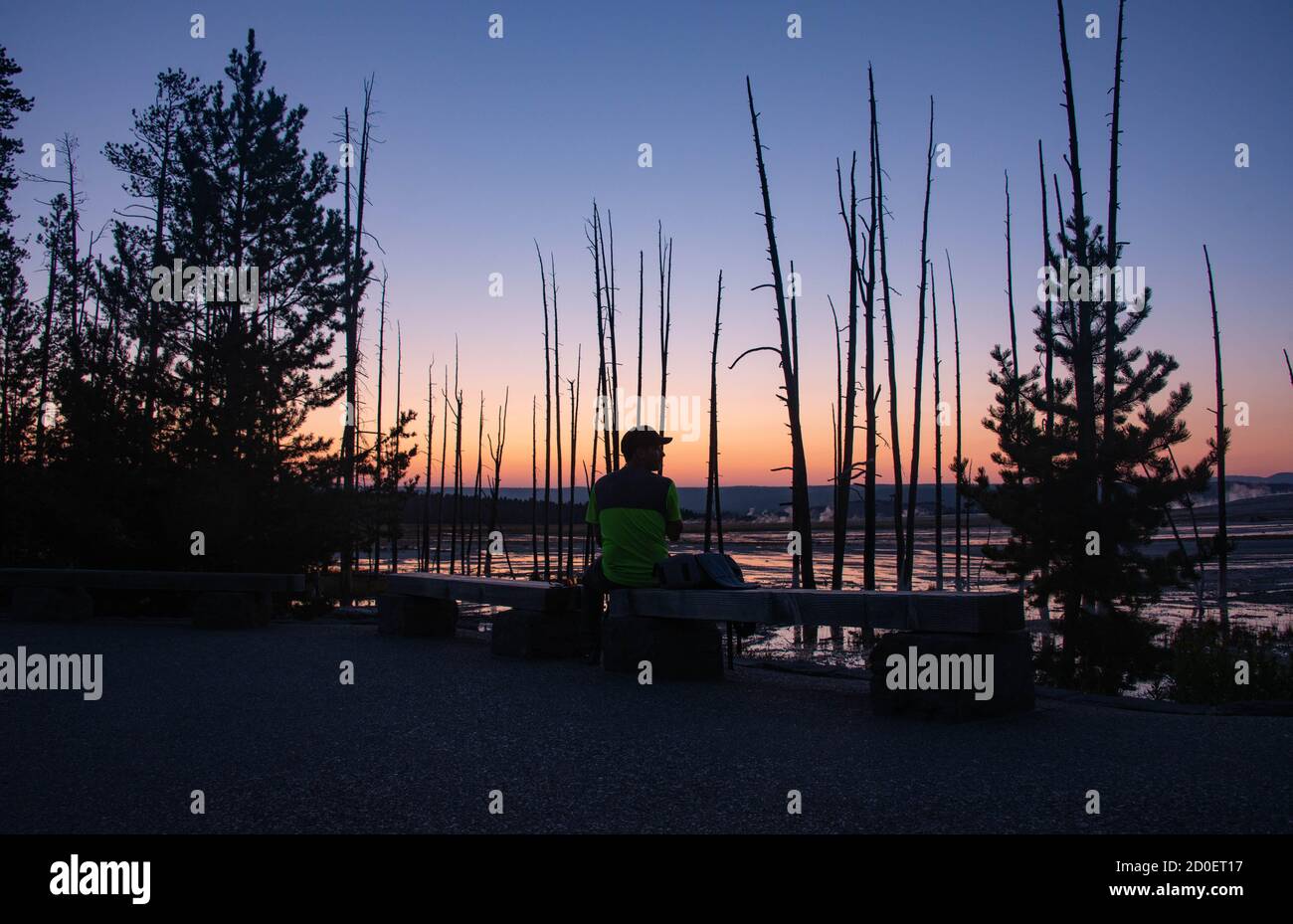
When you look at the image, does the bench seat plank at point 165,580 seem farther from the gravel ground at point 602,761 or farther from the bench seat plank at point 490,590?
the gravel ground at point 602,761

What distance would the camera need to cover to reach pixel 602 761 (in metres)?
4.79

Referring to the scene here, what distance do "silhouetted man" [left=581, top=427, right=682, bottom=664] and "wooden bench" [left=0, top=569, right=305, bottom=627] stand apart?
5851 millimetres

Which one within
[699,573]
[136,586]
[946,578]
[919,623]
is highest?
[699,573]

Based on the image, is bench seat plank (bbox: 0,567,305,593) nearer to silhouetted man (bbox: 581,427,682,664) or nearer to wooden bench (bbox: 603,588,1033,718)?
silhouetted man (bbox: 581,427,682,664)

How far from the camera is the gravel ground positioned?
383cm

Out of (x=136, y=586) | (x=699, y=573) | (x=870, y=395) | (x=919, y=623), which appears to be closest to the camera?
(x=919, y=623)

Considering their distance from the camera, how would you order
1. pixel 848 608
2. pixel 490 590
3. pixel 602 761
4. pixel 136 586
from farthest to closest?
pixel 136 586 → pixel 490 590 → pixel 848 608 → pixel 602 761

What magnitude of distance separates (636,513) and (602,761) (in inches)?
107

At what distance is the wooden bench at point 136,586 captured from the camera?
38.0ft

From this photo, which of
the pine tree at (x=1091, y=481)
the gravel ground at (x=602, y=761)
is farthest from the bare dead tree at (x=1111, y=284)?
the gravel ground at (x=602, y=761)

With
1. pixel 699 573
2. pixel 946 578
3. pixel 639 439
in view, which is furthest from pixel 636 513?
pixel 946 578

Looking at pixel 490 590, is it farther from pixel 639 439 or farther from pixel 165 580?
pixel 165 580
